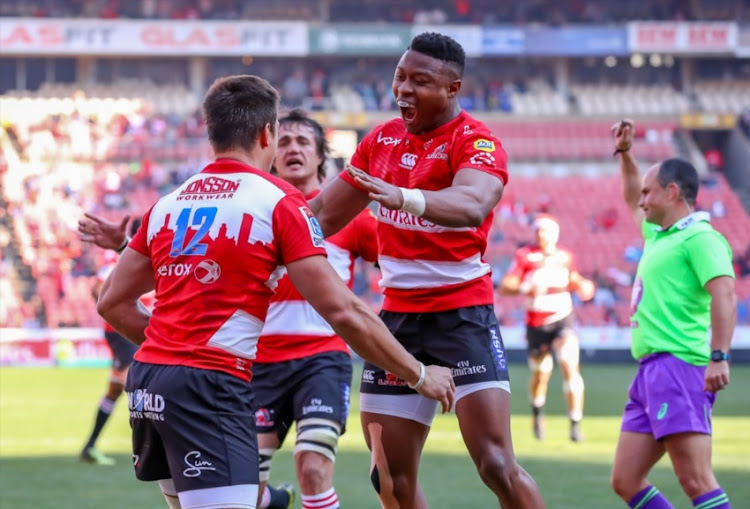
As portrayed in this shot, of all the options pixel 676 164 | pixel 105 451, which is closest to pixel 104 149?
pixel 105 451

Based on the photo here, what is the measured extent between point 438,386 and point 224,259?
0.95m

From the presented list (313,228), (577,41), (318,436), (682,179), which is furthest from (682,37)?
(313,228)

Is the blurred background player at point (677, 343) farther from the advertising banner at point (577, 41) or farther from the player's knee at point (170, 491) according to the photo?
the advertising banner at point (577, 41)

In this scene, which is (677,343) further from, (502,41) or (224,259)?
(502,41)

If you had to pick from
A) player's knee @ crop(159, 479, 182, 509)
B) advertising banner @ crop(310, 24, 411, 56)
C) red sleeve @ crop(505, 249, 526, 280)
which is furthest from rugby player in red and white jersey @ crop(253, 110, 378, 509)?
Answer: advertising banner @ crop(310, 24, 411, 56)

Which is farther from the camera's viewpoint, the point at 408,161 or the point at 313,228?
the point at 408,161

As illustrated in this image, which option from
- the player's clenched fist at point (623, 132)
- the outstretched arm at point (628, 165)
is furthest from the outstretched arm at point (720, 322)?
the player's clenched fist at point (623, 132)

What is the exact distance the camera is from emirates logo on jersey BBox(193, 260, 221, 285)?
13.3ft

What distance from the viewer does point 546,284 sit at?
Result: 1359 centimetres

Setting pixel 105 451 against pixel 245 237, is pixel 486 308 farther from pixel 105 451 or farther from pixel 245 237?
pixel 105 451

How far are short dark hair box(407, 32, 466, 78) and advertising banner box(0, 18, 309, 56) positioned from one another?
35.3 metres

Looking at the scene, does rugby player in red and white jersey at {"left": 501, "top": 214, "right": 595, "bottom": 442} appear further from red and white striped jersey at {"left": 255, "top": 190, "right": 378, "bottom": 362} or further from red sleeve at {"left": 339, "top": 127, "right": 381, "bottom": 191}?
red sleeve at {"left": 339, "top": 127, "right": 381, "bottom": 191}

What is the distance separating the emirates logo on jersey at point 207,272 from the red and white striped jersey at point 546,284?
981 centimetres

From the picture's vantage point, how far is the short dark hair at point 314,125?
6977 millimetres
